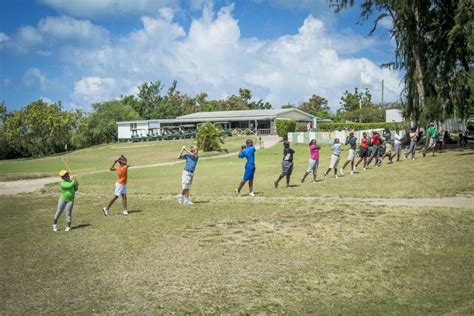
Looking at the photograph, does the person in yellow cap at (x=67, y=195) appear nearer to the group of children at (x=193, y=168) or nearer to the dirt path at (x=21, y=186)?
the group of children at (x=193, y=168)

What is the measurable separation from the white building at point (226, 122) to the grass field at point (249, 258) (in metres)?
53.3

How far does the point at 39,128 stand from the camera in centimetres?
7356

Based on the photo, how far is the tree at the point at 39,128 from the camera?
71.9 m

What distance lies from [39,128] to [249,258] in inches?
2863

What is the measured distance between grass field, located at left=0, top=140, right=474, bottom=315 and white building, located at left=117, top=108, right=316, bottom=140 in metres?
53.3

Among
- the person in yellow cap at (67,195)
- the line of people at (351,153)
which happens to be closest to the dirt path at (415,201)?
the line of people at (351,153)

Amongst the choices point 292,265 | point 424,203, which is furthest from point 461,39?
point 292,265

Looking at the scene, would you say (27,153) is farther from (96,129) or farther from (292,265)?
(292,265)

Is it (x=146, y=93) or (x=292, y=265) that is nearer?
(x=292, y=265)

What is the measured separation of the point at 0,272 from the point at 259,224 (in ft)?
19.0

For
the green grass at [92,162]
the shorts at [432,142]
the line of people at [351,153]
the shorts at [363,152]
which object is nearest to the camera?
the line of people at [351,153]

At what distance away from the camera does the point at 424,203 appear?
44.5 ft

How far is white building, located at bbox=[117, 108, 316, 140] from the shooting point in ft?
227

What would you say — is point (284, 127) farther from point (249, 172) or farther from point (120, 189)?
point (120, 189)
